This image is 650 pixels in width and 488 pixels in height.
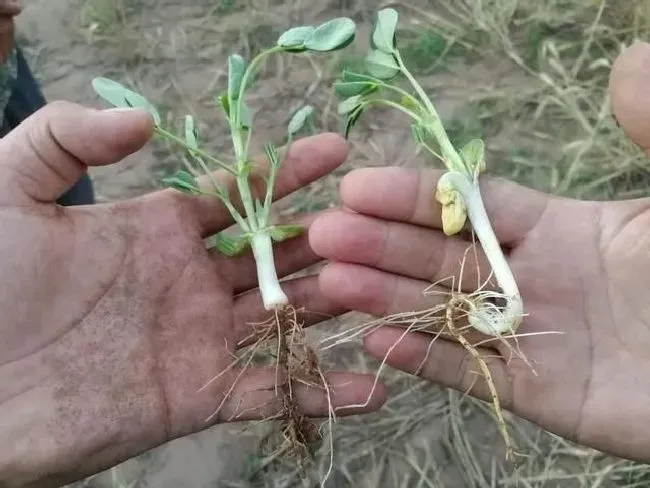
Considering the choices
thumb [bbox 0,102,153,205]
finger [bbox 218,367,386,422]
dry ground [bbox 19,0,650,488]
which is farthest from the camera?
dry ground [bbox 19,0,650,488]

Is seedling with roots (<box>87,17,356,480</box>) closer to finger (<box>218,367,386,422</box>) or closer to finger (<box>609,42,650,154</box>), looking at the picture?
finger (<box>218,367,386,422</box>)

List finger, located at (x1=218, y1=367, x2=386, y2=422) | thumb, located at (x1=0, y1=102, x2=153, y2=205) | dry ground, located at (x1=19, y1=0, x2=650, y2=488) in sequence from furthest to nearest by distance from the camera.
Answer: dry ground, located at (x1=19, y1=0, x2=650, y2=488), finger, located at (x1=218, y1=367, x2=386, y2=422), thumb, located at (x1=0, y1=102, x2=153, y2=205)

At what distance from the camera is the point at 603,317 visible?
4.49ft

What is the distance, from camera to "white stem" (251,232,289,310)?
1.36m

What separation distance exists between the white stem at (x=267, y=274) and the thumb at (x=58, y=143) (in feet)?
0.79

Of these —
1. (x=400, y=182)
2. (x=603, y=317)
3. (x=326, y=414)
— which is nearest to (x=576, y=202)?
(x=603, y=317)

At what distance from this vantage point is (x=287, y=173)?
1454mm

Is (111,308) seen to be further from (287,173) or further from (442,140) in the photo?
(442,140)

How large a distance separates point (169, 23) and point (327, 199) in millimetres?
754

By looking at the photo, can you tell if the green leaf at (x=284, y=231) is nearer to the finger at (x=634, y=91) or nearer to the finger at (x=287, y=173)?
the finger at (x=287, y=173)

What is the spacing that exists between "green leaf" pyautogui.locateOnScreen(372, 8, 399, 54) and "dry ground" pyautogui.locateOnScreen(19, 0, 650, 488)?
77 centimetres

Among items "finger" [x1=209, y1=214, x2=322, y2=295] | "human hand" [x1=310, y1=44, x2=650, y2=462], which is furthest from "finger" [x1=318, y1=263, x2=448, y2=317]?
"finger" [x1=209, y1=214, x2=322, y2=295]

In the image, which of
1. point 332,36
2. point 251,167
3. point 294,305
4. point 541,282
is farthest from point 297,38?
point 541,282

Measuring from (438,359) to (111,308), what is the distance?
53cm
